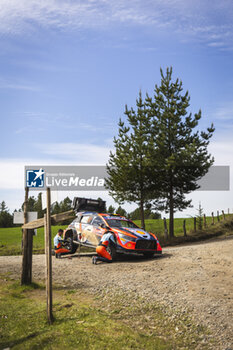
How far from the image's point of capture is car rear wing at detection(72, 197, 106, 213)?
56.9ft

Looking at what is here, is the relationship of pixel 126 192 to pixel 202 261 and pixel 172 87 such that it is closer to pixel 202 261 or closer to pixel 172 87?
pixel 172 87

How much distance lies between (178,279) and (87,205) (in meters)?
8.40

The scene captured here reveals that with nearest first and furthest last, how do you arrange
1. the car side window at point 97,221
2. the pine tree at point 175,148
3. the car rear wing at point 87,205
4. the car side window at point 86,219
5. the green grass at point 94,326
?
the green grass at point 94,326, the car side window at point 97,221, the car side window at point 86,219, the car rear wing at point 87,205, the pine tree at point 175,148

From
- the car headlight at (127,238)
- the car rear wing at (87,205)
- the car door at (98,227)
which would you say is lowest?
the car headlight at (127,238)

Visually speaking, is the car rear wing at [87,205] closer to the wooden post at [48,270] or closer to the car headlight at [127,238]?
the car headlight at [127,238]

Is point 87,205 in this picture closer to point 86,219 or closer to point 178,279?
point 86,219

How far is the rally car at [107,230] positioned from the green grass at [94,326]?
4.56 m

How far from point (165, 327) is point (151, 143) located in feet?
71.6

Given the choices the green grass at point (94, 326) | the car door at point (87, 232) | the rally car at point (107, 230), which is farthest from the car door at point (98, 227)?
the green grass at point (94, 326)

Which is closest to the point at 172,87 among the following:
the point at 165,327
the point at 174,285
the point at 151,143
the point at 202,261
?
the point at 151,143
